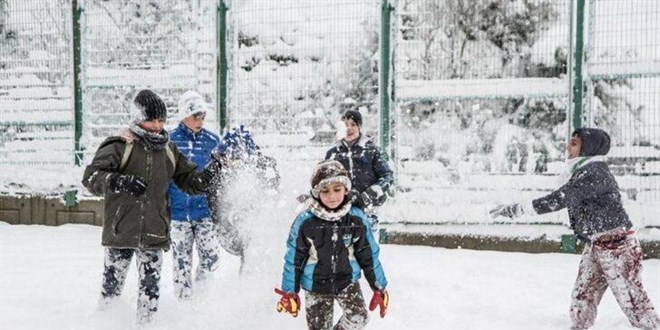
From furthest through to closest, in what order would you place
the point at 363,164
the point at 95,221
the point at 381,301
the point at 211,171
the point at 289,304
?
the point at 95,221 → the point at 363,164 → the point at 211,171 → the point at 381,301 → the point at 289,304

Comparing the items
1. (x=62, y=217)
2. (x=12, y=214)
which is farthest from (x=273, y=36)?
(x=12, y=214)

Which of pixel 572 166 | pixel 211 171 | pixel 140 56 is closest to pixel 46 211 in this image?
pixel 140 56

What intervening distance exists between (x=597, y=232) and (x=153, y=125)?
3.28 metres

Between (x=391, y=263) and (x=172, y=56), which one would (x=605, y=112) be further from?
(x=172, y=56)

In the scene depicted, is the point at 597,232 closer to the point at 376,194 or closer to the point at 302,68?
the point at 376,194

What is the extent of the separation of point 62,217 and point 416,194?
17.7 feet

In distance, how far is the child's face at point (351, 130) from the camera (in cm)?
629

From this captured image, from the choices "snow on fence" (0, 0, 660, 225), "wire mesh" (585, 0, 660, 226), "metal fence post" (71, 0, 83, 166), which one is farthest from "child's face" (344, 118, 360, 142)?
"metal fence post" (71, 0, 83, 166)

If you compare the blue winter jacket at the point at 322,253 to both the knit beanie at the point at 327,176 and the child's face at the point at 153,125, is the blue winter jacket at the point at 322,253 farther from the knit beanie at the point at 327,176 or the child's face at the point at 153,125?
the child's face at the point at 153,125

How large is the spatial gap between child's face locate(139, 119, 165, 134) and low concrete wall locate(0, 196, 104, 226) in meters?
5.70

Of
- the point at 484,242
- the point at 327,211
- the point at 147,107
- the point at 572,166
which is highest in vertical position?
the point at 147,107

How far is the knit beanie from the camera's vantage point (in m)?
3.98

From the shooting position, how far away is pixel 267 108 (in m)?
9.35

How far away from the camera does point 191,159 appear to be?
561cm
